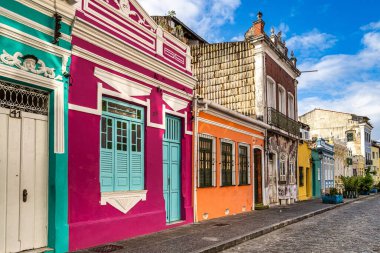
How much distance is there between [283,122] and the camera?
19750mm

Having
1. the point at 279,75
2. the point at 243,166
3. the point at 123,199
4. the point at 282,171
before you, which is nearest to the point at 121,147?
the point at 123,199

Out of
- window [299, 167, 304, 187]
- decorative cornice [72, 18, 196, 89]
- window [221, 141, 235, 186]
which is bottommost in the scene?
window [299, 167, 304, 187]

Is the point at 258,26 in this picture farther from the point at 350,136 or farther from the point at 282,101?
the point at 350,136

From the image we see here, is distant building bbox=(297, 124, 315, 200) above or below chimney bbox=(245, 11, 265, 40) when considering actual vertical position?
below

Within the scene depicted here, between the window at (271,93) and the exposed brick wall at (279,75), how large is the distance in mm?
305

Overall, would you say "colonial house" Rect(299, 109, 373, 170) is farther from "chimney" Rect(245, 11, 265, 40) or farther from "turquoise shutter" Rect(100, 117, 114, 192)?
"turquoise shutter" Rect(100, 117, 114, 192)

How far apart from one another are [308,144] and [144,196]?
18.3 m

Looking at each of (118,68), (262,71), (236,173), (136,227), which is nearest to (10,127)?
(118,68)

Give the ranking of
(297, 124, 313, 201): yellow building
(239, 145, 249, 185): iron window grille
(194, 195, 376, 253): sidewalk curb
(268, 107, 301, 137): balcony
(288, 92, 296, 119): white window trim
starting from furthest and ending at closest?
(297, 124, 313, 201): yellow building → (288, 92, 296, 119): white window trim → (268, 107, 301, 137): balcony → (239, 145, 249, 185): iron window grille → (194, 195, 376, 253): sidewalk curb

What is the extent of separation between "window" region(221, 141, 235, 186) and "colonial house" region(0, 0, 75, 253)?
23.8 feet

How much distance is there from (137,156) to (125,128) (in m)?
0.75

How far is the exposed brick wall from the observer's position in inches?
716

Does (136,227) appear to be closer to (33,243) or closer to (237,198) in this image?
(33,243)

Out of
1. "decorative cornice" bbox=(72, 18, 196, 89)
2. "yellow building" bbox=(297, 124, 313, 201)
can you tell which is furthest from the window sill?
"yellow building" bbox=(297, 124, 313, 201)
